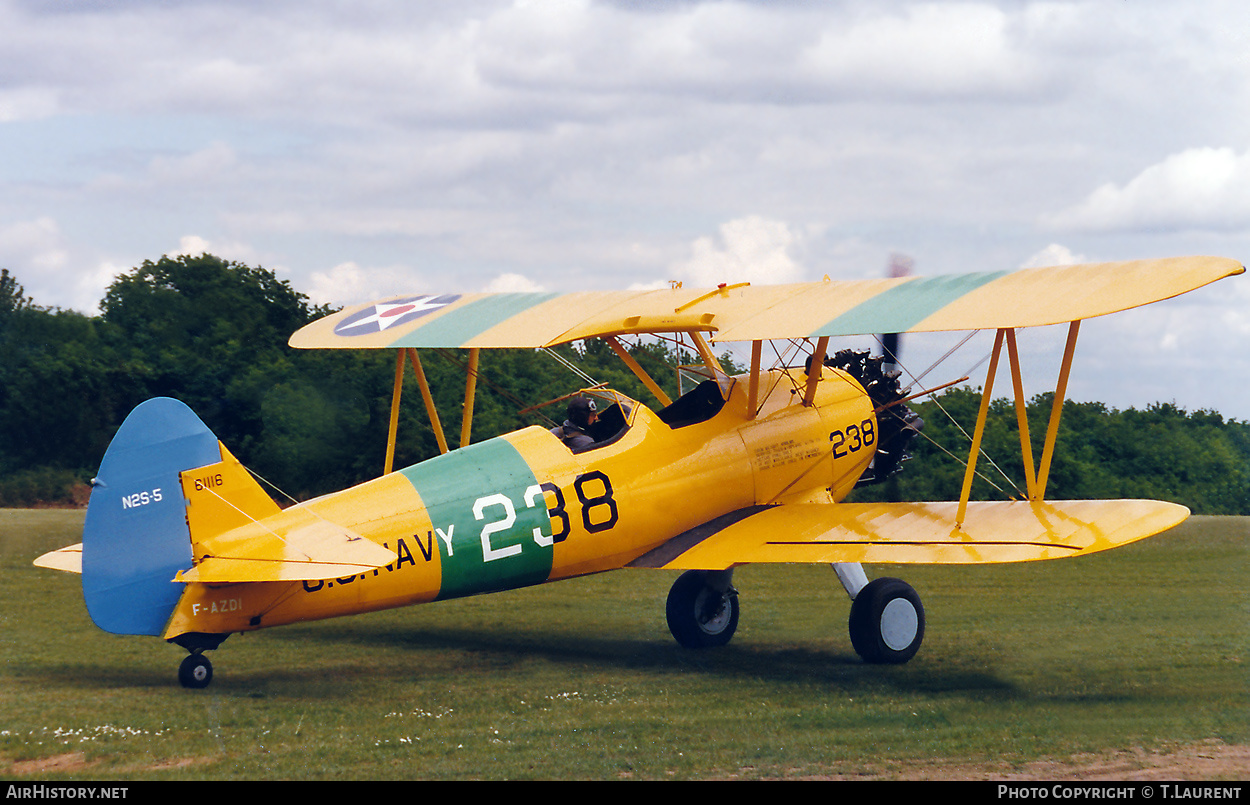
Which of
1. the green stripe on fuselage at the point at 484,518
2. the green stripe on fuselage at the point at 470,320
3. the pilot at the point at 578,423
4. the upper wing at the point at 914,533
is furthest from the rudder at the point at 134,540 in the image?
the green stripe on fuselage at the point at 470,320

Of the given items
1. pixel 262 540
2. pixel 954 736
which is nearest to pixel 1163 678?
pixel 954 736

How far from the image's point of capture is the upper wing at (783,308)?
832 cm

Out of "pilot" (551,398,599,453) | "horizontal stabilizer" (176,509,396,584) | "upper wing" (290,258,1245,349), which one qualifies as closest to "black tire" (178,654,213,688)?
"horizontal stabilizer" (176,509,396,584)

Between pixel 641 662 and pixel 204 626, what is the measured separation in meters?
3.37

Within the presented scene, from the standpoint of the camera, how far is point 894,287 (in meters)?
9.77

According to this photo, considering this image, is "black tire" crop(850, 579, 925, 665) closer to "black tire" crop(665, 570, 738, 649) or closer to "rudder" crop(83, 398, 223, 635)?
"black tire" crop(665, 570, 738, 649)

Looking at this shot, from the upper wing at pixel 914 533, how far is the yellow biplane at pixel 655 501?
0.08ft

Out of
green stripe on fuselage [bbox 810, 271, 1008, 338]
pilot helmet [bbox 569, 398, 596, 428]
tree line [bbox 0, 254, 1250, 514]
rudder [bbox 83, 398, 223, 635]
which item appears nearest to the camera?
rudder [bbox 83, 398, 223, 635]

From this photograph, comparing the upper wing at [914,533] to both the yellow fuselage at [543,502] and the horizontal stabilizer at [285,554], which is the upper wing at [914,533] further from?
the horizontal stabilizer at [285,554]

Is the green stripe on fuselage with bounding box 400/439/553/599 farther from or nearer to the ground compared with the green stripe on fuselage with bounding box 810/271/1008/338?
nearer to the ground

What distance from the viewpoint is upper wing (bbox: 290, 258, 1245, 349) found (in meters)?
8.32
